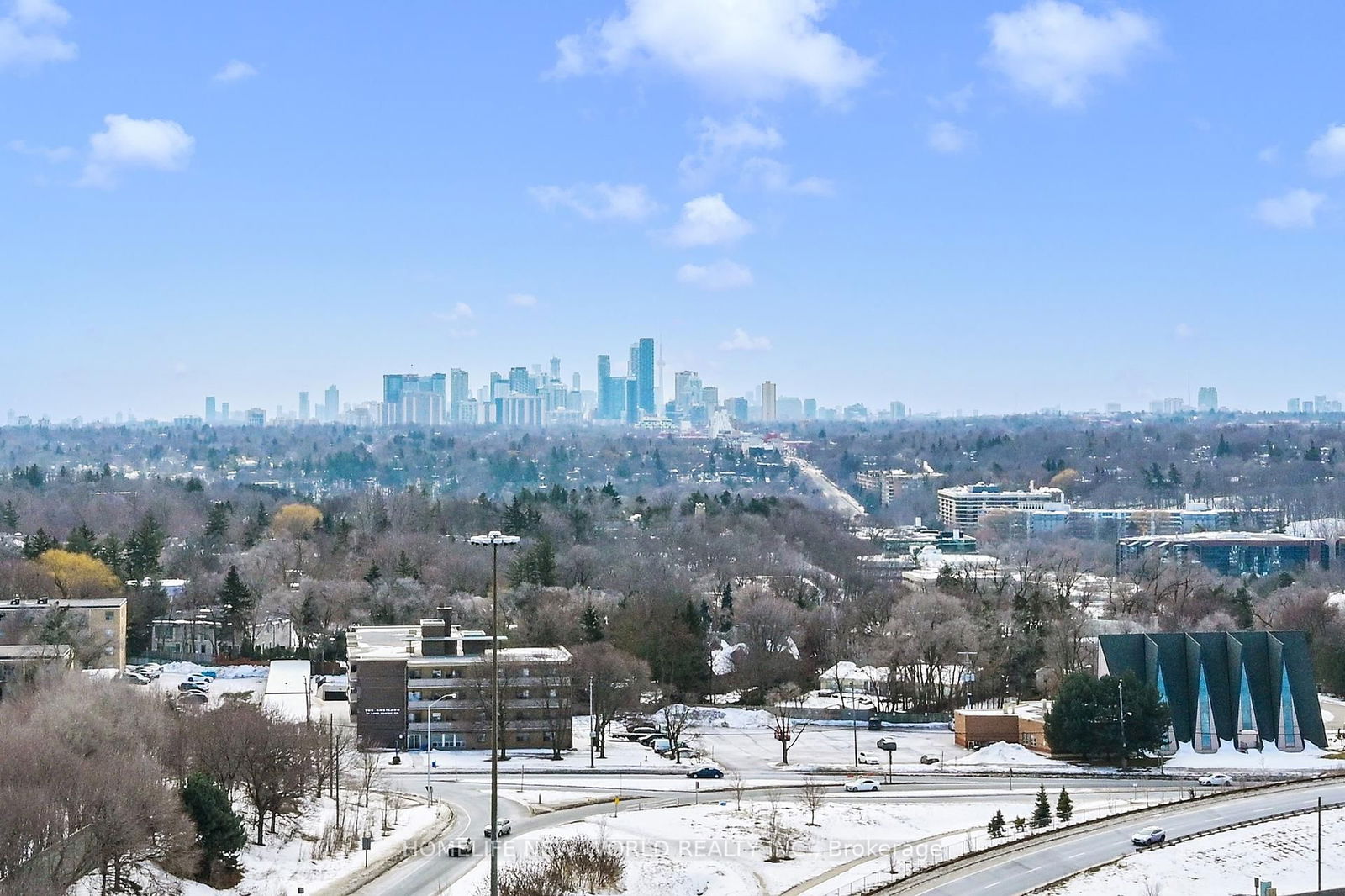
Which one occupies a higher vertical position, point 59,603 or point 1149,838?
point 59,603

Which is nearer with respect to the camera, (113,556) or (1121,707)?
(1121,707)

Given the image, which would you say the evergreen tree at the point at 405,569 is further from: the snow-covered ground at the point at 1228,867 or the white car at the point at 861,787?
the snow-covered ground at the point at 1228,867

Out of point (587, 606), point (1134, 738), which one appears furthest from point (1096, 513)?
point (1134, 738)

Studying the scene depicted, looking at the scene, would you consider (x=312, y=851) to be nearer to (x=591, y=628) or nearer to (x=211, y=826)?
(x=211, y=826)

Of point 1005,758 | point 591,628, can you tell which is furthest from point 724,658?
point 1005,758

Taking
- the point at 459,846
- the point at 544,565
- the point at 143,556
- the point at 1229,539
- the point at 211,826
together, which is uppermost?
the point at 143,556

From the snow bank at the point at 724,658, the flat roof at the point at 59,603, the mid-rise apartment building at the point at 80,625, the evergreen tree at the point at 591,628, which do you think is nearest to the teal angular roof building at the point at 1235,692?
the snow bank at the point at 724,658
